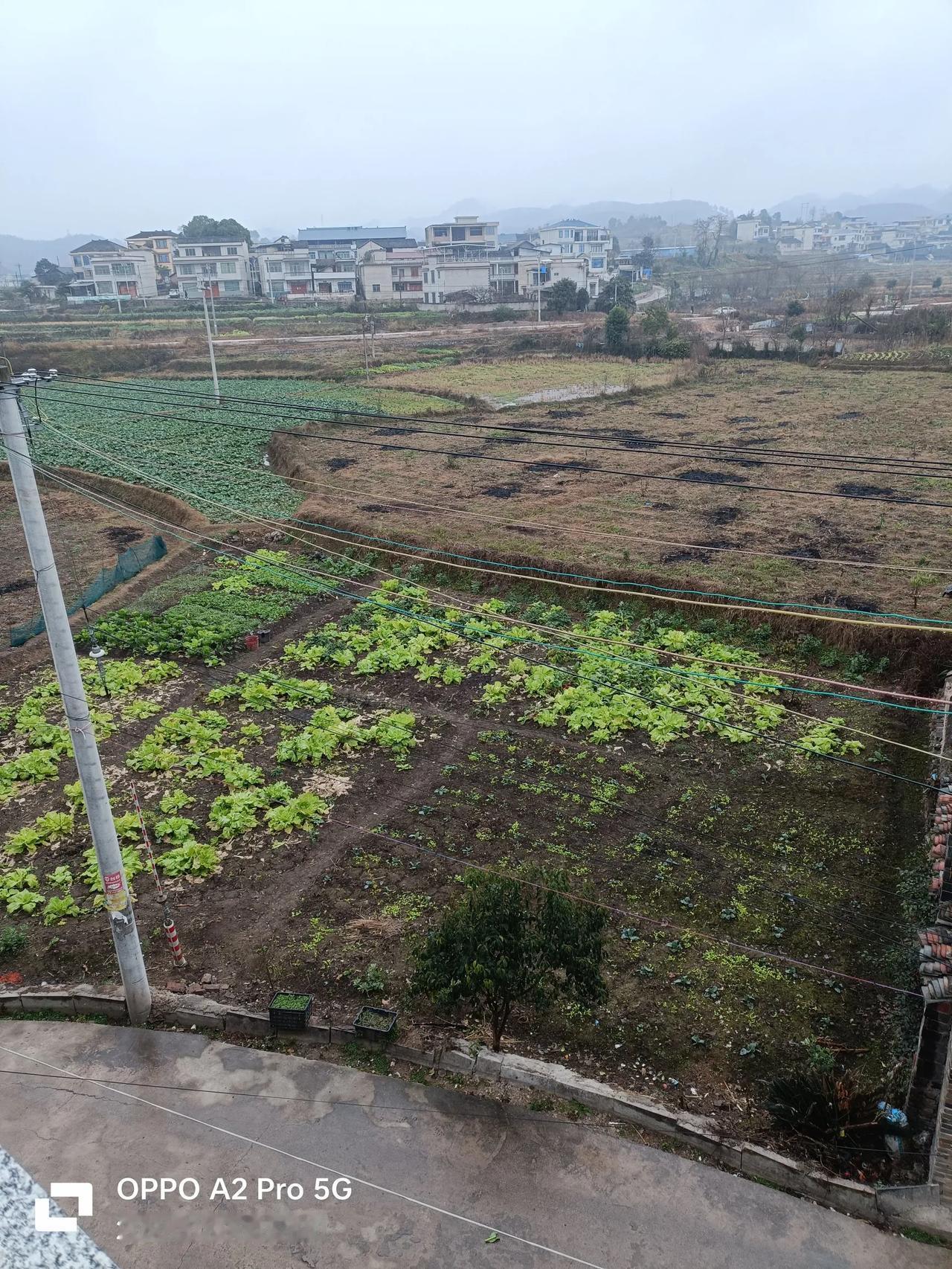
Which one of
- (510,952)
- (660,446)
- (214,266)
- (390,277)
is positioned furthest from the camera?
(214,266)

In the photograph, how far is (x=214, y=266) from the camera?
100 metres

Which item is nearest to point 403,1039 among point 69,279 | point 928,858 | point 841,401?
point 928,858

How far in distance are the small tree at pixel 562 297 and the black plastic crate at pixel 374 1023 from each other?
79.1m

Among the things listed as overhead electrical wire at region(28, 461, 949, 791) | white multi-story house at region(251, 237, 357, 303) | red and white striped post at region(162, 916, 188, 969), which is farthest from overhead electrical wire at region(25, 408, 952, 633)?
white multi-story house at region(251, 237, 357, 303)

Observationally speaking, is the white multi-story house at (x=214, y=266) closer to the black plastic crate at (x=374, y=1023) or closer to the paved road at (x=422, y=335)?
the paved road at (x=422, y=335)

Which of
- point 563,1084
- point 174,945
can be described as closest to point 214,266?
point 174,945

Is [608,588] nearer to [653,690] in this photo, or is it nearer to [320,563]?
[653,690]

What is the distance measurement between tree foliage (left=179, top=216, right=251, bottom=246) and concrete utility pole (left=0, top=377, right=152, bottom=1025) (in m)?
106

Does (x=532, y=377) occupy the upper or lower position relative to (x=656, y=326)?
lower

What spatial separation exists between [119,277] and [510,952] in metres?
107

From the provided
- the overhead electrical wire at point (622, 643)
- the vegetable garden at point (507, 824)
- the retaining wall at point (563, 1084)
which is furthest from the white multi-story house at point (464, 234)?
the retaining wall at point (563, 1084)

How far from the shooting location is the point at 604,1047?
1055 cm

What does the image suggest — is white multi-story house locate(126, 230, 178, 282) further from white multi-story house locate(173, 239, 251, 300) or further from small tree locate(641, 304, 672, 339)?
small tree locate(641, 304, 672, 339)

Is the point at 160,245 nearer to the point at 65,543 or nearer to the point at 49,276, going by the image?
the point at 49,276
